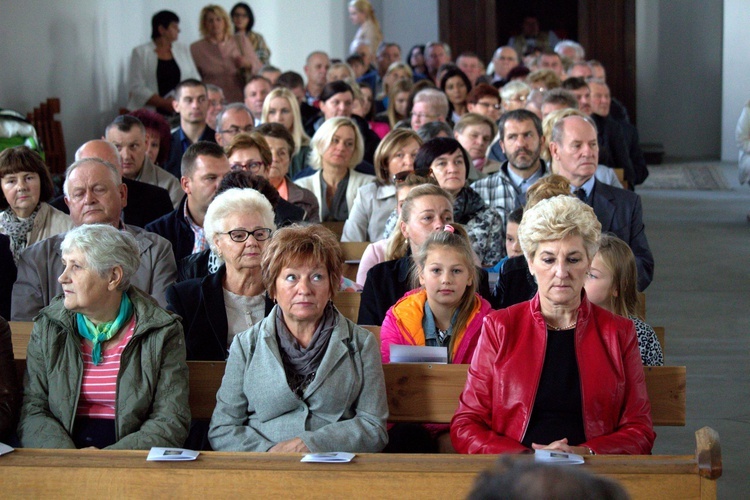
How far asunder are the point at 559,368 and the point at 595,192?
255 cm

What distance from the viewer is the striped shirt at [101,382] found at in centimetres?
348

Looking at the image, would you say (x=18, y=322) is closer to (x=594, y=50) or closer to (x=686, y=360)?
(x=686, y=360)

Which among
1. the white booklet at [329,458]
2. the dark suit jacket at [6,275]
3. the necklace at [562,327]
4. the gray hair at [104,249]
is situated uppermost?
the gray hair at [104,249]

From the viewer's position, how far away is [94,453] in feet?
9.83

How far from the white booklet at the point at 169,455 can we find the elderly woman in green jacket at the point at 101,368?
45 cm

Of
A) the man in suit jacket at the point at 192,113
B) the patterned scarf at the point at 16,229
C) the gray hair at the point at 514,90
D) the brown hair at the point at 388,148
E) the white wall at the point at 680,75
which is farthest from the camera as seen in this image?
the white wall at the point at 680,75

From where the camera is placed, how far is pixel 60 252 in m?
4.56

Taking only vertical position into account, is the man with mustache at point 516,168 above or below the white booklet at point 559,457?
above

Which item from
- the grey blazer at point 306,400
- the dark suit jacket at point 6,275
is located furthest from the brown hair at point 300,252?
the dark suit jacket at point 6,275

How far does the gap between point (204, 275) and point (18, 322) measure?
0.76 m

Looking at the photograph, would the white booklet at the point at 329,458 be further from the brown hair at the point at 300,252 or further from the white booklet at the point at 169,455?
the brown hair at the point at 300,252

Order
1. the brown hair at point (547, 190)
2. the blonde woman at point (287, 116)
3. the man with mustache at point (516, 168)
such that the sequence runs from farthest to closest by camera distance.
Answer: the blonde woman at point (287, 116) → the man with mustache at point (516, 168) → the brown hair at point (547, 190)

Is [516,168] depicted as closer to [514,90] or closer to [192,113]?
[192,113]

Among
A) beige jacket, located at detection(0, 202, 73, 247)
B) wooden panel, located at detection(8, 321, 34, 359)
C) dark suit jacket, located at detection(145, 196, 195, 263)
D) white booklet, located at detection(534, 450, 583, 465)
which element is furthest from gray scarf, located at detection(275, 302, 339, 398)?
beige jacket, located at detection(0, 202, 73, 247)
